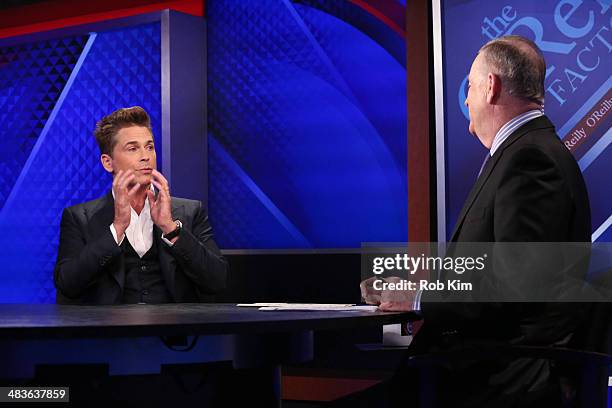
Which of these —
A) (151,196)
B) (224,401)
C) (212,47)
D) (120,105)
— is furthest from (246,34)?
(224,401)

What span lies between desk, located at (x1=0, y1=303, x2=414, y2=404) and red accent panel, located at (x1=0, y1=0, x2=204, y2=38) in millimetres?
3607

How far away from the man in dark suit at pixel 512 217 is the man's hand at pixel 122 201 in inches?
49.0

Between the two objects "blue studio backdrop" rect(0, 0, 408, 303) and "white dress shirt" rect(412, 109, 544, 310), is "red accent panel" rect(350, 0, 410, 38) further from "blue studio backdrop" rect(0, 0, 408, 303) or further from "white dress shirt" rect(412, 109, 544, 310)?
"white dress shirt" rect(412, 109, 544, 310)

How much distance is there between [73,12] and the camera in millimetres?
5938

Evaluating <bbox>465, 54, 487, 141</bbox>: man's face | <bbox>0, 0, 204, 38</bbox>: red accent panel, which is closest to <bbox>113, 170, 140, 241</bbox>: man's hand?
<bbox>465, 54, 487, 141</bbox>: man's face

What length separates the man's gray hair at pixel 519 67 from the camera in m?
2.38

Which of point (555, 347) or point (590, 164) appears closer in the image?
point (555, 347)

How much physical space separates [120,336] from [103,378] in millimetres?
285

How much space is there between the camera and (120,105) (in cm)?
521

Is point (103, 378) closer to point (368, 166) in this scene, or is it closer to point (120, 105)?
point (368, 166)

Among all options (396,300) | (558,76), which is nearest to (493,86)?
(396,300)

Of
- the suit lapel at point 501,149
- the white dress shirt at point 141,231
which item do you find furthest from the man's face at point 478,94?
the white dress shirt at point 141,231

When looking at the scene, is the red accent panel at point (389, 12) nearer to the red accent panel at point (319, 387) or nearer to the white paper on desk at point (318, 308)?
the red accent panel at point (319, 387)

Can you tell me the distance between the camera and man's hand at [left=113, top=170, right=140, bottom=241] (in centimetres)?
329
